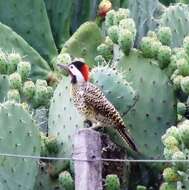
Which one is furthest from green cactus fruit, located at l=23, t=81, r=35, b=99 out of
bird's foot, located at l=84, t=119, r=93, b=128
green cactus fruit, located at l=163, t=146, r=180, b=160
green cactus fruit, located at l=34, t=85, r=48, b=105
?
green cactus fruit, located at l=163, t=146, r=180, b=160

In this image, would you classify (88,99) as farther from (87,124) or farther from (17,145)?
(17,145)

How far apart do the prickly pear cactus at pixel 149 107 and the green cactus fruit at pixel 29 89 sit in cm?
55

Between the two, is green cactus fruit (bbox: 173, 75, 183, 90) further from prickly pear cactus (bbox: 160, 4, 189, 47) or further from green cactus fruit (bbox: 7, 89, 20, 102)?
green cactus fruit (bbox: 7, 89, 20, 102)

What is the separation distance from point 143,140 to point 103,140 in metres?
0.23

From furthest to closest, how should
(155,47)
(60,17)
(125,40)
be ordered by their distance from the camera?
(60,17)
(155,47)
(125,40)

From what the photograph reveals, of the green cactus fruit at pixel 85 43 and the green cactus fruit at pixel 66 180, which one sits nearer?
the green cactus fruit at pixel 66 180

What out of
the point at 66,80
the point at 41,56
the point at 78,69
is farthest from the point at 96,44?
the point at 78,69

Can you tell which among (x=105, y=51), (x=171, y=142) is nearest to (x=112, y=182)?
(x=171, y=142)

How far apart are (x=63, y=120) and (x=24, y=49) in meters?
1.44

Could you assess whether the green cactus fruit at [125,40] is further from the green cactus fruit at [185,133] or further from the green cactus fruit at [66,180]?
the green cactus fruit at [185,133]

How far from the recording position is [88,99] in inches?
209

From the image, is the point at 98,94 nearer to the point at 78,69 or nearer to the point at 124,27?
the point at 78,69

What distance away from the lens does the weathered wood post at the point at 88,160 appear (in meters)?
4.28

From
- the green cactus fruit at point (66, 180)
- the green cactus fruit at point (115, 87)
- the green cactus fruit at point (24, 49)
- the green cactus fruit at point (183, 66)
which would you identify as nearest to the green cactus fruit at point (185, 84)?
the green cactus fruit at point (183, 66)
